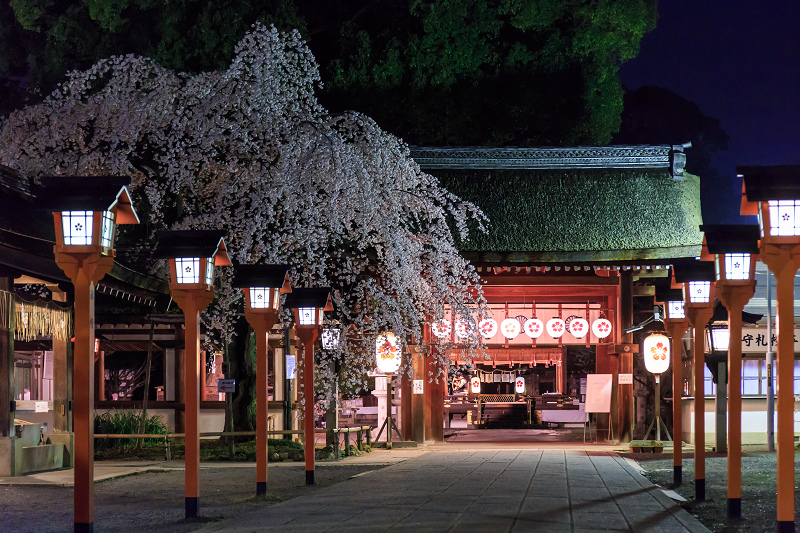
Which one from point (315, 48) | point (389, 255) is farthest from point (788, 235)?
point (315, 48)

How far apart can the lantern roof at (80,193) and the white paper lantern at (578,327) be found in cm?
1568

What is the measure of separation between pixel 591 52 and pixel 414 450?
42.1 feet

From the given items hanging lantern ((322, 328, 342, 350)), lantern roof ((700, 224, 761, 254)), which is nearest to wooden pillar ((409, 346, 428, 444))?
hanging lantern ((322, 328, 342, 350))

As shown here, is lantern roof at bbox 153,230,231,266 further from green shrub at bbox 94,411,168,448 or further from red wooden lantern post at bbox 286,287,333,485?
green shrub at bbox 94,411,168,448

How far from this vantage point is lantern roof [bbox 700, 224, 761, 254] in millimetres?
9453

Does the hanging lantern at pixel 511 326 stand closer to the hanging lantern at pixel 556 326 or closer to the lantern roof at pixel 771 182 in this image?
the hanging lantern at pixel 556 326

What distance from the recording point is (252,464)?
1730 centimetres

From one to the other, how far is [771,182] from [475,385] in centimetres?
2922

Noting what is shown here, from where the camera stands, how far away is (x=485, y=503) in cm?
Result: 1017

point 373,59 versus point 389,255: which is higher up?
point 373,59

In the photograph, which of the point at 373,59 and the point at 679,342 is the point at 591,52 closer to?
the point at 373,59

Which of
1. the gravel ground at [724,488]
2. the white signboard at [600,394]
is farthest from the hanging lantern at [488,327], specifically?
the gravel ground at [724,488]

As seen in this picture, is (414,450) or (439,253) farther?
(414,450)

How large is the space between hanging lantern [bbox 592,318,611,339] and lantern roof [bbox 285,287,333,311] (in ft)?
35.2
